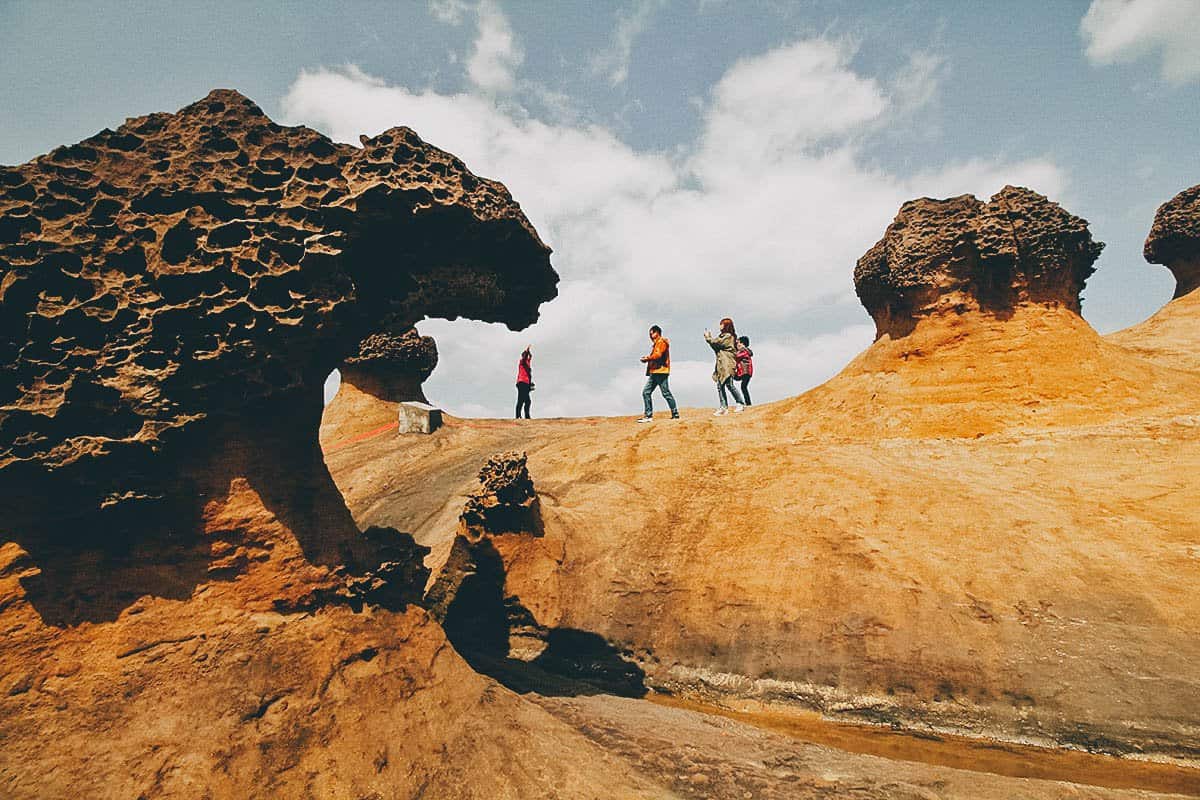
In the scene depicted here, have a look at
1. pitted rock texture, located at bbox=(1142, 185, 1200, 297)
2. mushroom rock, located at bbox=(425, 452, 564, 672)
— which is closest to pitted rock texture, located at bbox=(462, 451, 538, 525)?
mushroom rock, located at bbox=(425, 452, 564, 672)

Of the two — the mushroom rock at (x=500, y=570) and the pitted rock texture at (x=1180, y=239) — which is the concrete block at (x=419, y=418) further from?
the pitted rock texture at (x=1180, y=239)

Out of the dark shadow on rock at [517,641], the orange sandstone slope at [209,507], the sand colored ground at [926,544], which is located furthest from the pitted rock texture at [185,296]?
the sand colored ground at [926,544]

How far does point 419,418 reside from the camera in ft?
50.2

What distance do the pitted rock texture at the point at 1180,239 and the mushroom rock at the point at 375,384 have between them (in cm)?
2003

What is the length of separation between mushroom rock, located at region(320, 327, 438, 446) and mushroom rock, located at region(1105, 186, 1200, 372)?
16.2 metres

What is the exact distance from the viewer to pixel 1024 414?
850cm

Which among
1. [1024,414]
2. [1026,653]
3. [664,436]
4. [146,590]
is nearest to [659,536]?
[664,436]

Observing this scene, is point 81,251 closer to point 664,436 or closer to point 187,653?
point 187,653

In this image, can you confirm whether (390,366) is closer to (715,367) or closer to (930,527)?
(715,367)

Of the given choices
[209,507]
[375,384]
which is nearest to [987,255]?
[209,507]

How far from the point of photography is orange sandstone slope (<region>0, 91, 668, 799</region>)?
131 inches

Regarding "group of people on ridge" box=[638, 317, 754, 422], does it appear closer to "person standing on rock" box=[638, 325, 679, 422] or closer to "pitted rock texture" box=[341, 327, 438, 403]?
"person standing on rock" box=[638, 325, 679, 422]

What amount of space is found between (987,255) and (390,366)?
1410 cm

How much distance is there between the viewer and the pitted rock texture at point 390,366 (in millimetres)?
16984
